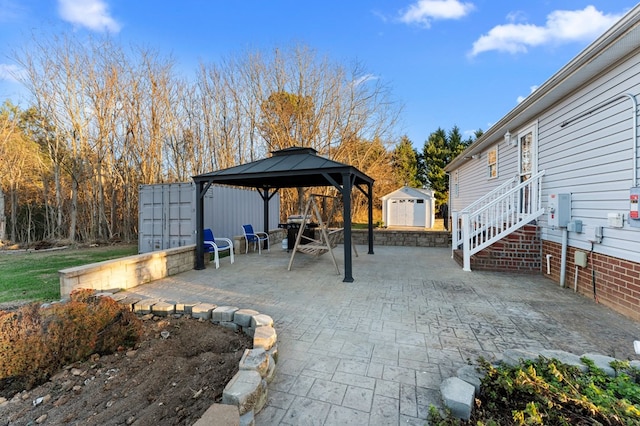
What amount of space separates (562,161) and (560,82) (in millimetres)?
1340

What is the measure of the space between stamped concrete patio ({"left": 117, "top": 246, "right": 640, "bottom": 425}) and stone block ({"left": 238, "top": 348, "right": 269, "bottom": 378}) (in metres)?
0.16

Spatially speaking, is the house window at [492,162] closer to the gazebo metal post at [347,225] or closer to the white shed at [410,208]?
the gazebo metal post at [347,225]

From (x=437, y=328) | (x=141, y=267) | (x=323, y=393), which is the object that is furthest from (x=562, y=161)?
(x=141, y=267)

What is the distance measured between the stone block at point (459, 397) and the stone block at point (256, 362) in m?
1.12

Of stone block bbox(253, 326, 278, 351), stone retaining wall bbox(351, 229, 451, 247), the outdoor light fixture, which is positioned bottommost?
stone block bbox(253, 326, 278, 351)

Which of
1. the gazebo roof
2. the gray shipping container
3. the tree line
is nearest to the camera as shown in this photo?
the gazebo roof

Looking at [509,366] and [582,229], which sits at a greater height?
[582,229]

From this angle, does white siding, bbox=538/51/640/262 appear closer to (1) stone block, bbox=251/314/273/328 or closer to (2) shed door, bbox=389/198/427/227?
(1) stone block, bbox=251/314/273/328

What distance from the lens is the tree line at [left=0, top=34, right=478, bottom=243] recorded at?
9914 millimetres

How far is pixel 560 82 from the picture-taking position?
13.4ft

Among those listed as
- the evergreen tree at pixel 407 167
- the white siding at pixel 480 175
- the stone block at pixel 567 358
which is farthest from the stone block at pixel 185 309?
the evergreen tree at pixel 407 167

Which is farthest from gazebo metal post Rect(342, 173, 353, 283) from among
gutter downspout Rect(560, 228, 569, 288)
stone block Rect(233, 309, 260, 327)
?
gutter downspout Rect(560, 228, 569, 288)

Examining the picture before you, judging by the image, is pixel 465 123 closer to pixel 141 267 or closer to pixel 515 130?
pixel 515 130

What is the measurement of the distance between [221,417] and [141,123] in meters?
11.9
